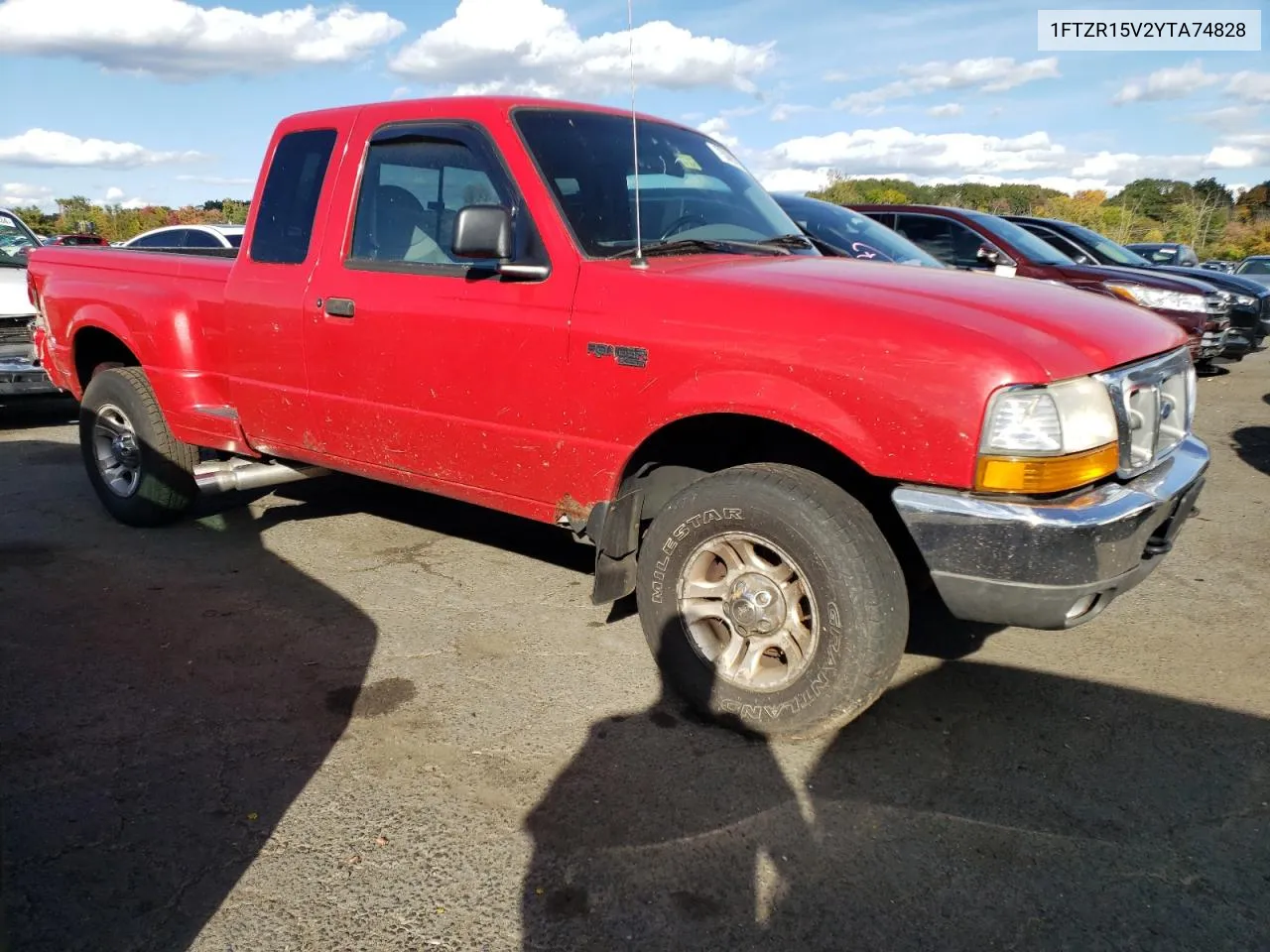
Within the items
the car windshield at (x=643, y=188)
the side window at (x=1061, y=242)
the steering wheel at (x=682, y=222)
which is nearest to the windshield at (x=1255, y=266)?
the side window at (x=1061, y=242)

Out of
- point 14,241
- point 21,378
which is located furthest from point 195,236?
point 21,378

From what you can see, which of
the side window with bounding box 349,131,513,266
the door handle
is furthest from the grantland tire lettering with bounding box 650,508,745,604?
the door handle

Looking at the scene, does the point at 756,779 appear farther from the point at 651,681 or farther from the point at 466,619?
the point at 466,619

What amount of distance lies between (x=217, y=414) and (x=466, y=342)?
178 centimetres

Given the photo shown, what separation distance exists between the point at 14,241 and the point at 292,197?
7.01 metres

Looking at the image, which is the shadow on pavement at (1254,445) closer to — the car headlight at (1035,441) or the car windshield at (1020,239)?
the car windshield at (1020,239)

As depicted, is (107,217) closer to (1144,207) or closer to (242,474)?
(242,474)

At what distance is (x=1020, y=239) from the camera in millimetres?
9633

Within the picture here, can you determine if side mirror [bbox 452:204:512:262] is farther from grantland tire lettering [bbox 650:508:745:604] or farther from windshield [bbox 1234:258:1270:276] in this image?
windshield [bbox 1234:258:1270:276]

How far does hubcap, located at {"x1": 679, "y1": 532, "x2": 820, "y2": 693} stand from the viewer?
310cm

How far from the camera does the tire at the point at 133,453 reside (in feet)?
16.8

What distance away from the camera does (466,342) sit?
3648 millimetres

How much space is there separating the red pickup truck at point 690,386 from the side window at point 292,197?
0.01 m

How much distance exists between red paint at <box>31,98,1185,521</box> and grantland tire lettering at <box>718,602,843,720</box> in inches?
19.6
